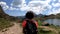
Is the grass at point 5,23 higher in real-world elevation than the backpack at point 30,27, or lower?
lower

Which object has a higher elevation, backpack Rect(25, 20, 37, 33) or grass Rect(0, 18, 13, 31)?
backpack Rect(25, 20, 37, 33)

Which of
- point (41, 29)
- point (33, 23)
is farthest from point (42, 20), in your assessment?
point (33, 23)

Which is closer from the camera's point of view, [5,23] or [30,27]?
[30,27]

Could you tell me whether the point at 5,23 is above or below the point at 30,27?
below

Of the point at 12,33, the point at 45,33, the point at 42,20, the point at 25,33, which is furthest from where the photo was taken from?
the point at 42,20

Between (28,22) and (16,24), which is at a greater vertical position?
(28,22)

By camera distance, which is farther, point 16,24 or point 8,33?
point 16,24

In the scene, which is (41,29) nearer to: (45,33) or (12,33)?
(45,33)

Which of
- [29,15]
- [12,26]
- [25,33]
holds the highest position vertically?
[29,15]

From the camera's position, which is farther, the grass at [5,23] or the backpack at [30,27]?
the grass at [5,23]

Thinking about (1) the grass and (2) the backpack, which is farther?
(1) the grass

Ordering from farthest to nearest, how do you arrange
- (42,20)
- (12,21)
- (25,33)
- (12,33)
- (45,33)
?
(12,21), (42,20), (12,33), (45,33), (25,33)

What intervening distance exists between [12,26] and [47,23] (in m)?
2.39

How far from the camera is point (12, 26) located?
1126cm
